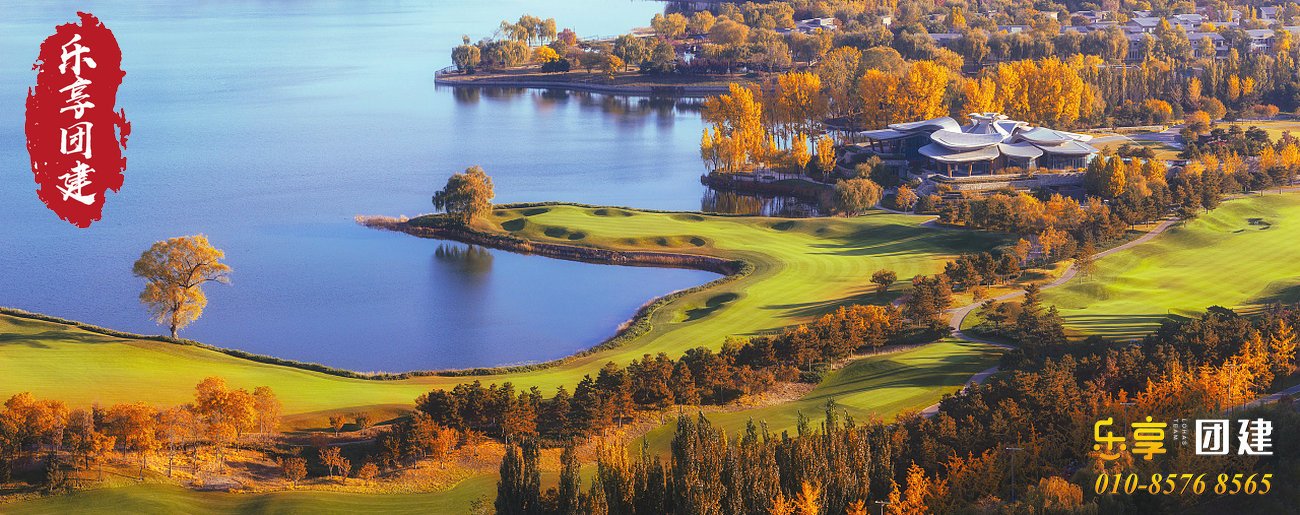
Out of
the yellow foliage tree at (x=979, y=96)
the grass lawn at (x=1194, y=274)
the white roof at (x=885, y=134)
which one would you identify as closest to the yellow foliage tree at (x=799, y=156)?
the white roof at (x=885, y=134)

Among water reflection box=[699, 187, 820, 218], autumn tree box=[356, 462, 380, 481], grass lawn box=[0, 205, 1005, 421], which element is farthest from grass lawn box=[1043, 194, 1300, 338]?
autumn tree box=[356, 462, 380, 481]

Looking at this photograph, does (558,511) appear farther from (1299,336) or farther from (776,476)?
(1299,336)

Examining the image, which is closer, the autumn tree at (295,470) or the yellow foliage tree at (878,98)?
the autumn tree at (295,470)

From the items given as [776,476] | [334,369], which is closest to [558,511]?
[776,476]

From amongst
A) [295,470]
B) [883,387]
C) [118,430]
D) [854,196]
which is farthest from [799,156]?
[118,430]

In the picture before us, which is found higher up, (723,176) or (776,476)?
(723,176)

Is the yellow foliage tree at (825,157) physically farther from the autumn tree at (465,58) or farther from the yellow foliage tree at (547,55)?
the autumn tree at (465,58)
